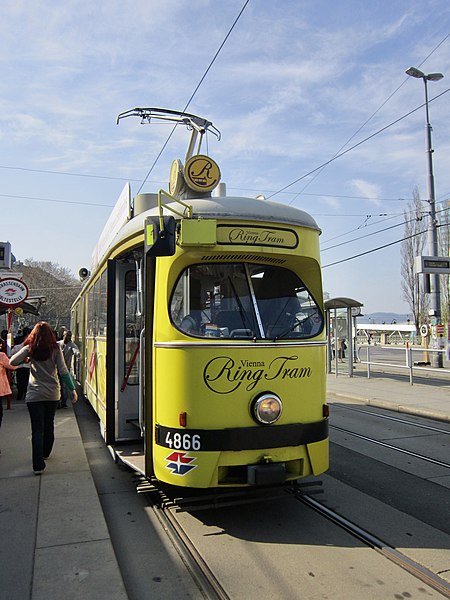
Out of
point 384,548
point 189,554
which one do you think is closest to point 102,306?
point 189,554

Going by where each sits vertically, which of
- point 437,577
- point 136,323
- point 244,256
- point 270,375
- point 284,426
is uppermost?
point 244,256

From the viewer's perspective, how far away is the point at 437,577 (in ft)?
12.3

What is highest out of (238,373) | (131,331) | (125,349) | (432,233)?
(432,233)

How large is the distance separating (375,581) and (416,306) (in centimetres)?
3963

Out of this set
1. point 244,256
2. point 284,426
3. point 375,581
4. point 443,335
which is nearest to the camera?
point 375,581

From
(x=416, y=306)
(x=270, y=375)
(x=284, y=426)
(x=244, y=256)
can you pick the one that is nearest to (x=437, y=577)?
(x=284, y=426)

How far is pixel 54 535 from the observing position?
431cm

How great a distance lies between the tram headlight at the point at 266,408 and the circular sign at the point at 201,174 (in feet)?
7.34

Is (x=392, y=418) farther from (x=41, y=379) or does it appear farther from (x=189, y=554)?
(x=189, y=554)

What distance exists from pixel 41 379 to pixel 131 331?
120 cm

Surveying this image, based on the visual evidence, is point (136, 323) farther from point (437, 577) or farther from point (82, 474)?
point (437, 577)

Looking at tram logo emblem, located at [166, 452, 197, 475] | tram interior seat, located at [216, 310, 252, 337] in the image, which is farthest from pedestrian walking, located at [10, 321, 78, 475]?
tram interior seat, located at [216, 310, 252, 337]

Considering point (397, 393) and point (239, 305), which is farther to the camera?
point (397, 393)

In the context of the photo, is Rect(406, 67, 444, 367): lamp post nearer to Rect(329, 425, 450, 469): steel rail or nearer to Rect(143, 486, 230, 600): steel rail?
Rect(329, 425, 450, 469): steel rail
